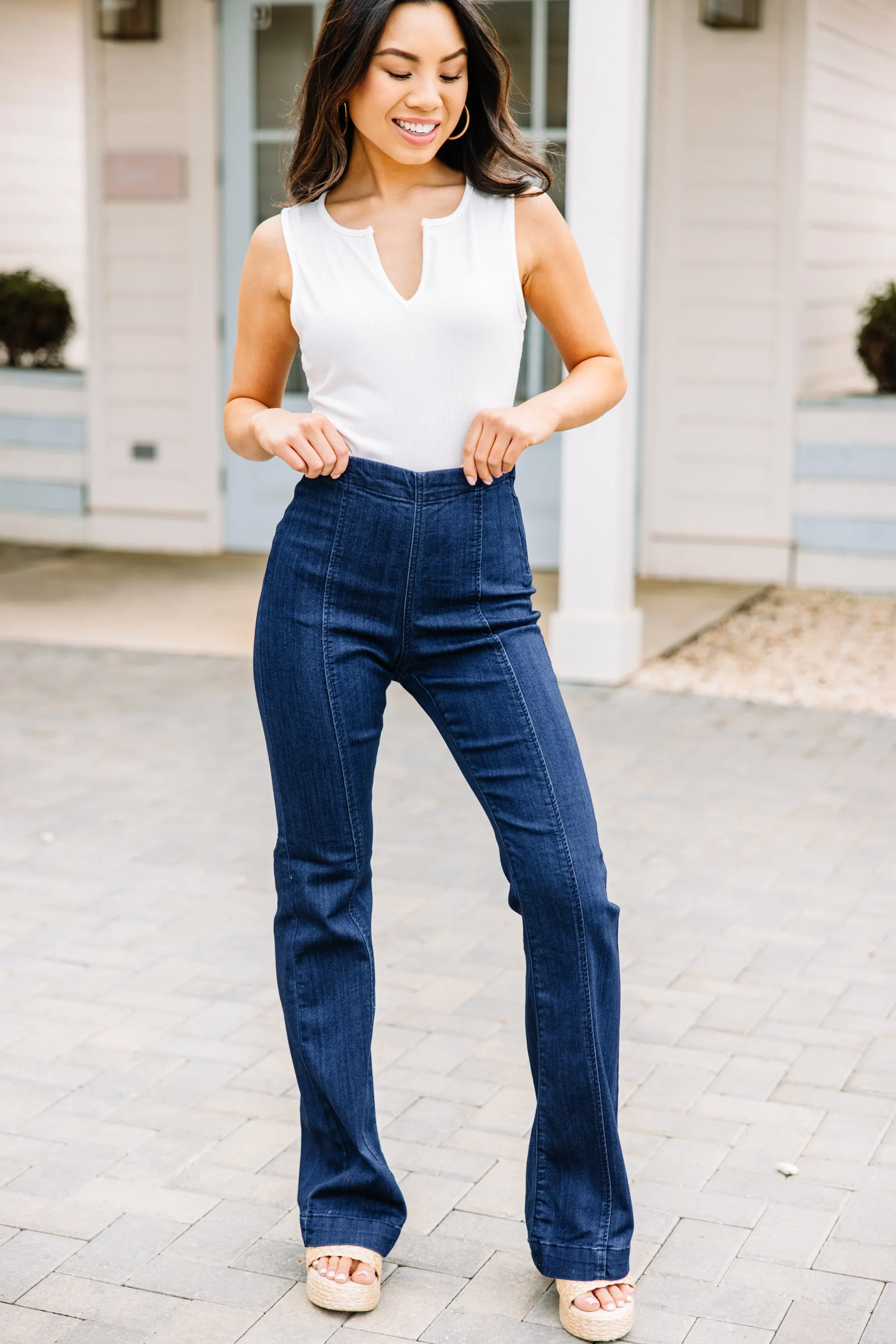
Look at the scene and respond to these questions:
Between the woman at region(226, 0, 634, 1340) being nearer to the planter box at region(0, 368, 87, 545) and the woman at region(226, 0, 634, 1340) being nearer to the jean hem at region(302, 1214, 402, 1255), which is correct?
the jean hem at region(302, 1214, 402, 1255)

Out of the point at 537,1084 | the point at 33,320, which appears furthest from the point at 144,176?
the point at 537,1084

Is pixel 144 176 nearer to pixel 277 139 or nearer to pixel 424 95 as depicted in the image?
pixel 277 139

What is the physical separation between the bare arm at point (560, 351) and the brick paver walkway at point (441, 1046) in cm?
116

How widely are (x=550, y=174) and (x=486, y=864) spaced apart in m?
2.36

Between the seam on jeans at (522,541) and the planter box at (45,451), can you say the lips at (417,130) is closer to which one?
the seam on jeans at (522,541)

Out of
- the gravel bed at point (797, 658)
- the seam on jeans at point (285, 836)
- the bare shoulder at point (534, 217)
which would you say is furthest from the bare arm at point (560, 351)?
the gravel bed at point (797, 658)

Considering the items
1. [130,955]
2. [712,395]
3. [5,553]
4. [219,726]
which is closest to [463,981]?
[130,955]

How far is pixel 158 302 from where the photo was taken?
8.70 metres

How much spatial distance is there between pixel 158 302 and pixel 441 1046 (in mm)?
6166

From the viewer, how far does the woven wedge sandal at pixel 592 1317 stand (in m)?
2.29

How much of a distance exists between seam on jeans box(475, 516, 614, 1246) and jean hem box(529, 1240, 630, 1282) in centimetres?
9

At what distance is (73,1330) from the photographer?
2.31 metres

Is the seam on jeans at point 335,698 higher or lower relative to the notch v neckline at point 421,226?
lower

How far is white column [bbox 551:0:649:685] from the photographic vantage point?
5.76 meters
